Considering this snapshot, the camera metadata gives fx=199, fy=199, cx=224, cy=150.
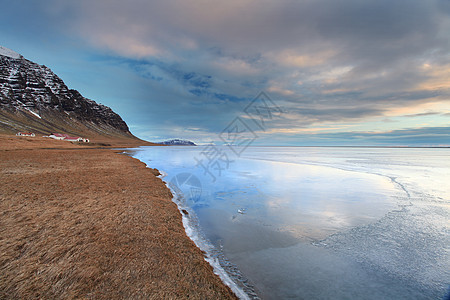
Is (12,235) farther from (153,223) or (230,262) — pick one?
(230,262)

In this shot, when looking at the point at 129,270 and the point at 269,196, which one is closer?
the point at 129,270

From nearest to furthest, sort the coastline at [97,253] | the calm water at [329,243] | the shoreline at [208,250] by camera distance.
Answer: the coastline at [97,253], the shoreline at [208,250], the calm water at [329,243]

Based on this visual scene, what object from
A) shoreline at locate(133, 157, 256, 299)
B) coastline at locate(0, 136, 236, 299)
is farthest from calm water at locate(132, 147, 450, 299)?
coastline at locate(0, 136, 236, 299)

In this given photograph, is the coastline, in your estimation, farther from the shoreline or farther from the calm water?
the calm water

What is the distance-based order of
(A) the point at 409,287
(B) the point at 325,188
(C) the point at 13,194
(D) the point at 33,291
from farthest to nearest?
(B) the point at 325,188
(C) the point at 13,194
(A) the point at 409,287
(D) the point at 33,291

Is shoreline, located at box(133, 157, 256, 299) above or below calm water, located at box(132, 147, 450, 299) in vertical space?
below

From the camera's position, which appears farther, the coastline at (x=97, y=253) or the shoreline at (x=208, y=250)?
the shoreline at (x=208, y=250)

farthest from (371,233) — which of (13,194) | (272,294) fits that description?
(13,194)

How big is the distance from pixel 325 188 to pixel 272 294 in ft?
49.3

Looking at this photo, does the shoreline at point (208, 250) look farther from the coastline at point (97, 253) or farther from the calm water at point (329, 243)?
the coastline at point (97, 253)

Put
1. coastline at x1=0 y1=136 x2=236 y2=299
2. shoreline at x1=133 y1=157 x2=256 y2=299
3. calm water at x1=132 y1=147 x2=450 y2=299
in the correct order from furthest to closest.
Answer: calm water at x1=132 y1=147 x2=450 y2=299, shoreline at x1=133 y1=157 x2=256 y2=299, coastline at x1=0 y1=136 x2=236 y2=299

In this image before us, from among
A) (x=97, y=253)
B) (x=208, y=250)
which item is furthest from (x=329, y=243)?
(x=97, y=253)

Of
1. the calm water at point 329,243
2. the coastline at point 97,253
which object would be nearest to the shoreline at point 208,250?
the calm water at point 329,243

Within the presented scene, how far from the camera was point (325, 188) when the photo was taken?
58.8 ft
